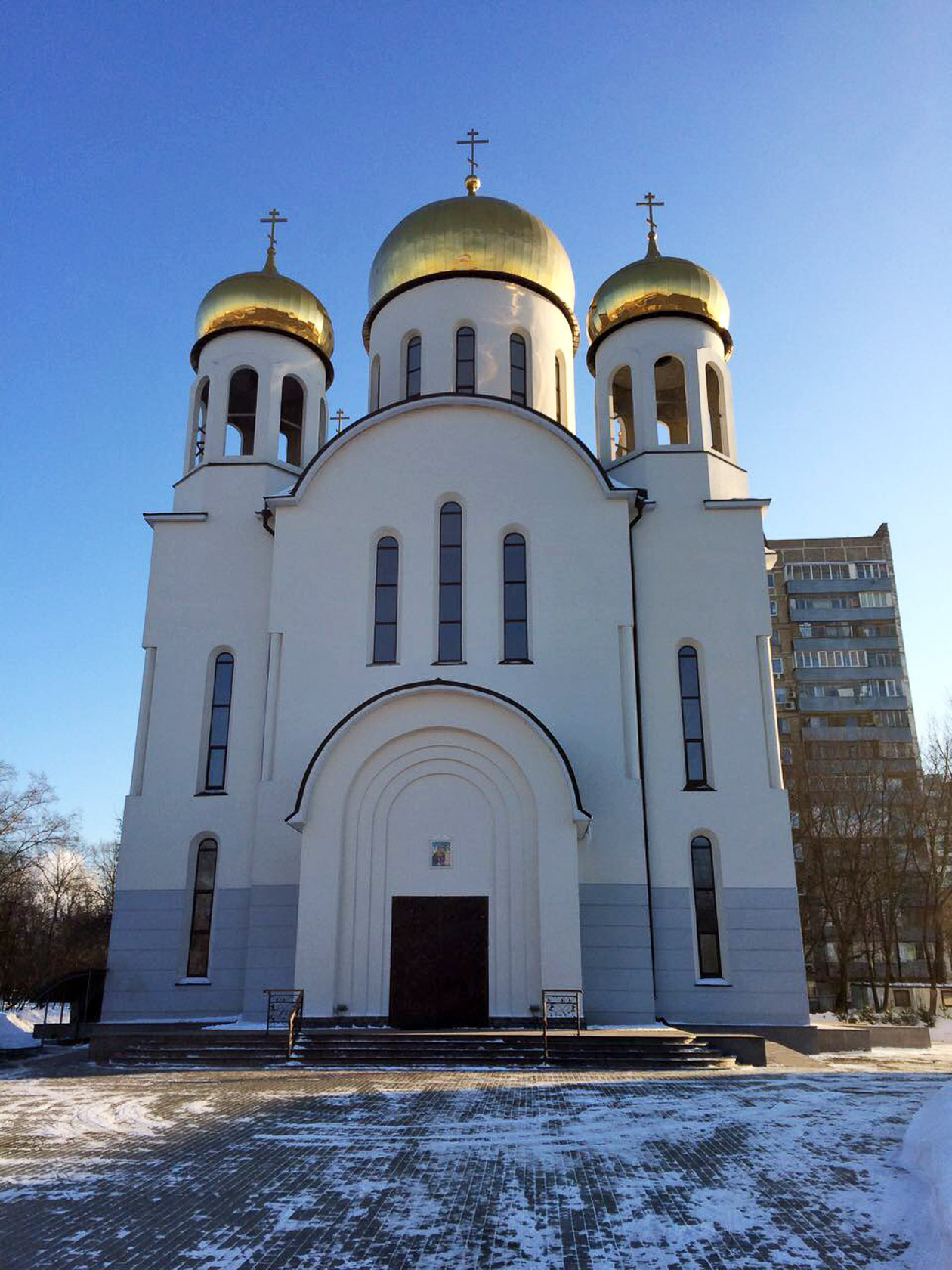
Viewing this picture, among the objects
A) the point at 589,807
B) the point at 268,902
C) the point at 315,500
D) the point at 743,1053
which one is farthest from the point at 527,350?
the point at 743,1053

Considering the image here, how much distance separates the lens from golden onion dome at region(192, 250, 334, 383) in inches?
723

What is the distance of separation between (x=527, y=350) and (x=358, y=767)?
8.37 metres

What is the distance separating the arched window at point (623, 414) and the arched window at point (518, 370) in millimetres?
1562

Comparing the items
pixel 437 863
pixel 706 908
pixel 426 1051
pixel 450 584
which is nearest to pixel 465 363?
pixel 450 584

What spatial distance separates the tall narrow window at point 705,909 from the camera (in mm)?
14656

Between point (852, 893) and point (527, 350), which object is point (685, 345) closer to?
point (527, 350)

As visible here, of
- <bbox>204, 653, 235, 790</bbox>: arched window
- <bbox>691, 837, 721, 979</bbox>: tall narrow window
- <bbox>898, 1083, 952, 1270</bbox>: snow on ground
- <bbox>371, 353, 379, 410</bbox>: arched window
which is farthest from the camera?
<bbox>371, 353, 379, 410</bbox>: arched window

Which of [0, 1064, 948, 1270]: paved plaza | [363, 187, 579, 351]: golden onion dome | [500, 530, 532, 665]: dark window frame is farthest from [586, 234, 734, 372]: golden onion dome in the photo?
[0, 1064, 948, 1270]: paved plaza

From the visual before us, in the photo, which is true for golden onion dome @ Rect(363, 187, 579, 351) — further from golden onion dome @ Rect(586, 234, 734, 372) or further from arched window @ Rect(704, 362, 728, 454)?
arched window @ Rect(704, 362, 728, 454)

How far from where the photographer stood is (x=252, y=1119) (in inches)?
316

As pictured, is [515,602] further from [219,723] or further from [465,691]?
[219,723]

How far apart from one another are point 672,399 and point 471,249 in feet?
14.4

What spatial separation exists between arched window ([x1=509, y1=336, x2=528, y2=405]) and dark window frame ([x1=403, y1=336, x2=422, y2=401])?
1.56m

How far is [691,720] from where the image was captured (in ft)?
51.2
